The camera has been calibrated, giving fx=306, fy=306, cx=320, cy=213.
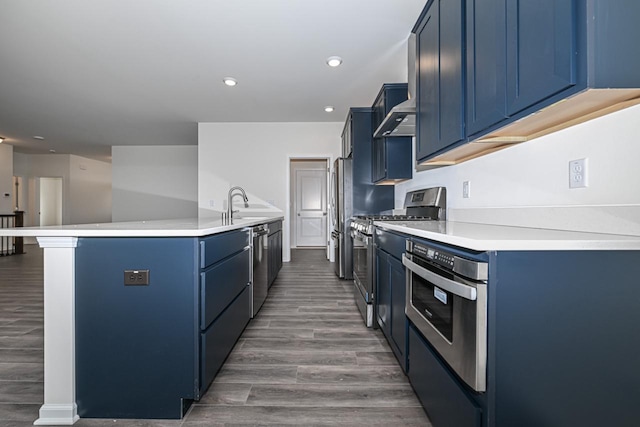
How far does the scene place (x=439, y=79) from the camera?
1916mm

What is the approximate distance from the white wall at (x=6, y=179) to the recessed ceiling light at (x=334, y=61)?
846 cm

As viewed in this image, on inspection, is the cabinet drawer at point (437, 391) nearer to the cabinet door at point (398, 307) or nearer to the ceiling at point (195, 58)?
the cabinet door at point (398, 307)

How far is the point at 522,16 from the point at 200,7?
7.47 ft

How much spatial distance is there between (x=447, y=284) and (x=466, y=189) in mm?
1434

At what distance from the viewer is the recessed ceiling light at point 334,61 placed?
3227 millimetres

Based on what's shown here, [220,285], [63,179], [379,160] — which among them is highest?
[63,179]

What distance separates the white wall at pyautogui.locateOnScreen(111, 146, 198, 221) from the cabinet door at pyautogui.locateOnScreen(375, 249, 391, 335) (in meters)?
6.50

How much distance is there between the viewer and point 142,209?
771 centimetres

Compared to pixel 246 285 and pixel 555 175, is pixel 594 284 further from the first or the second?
pixel 246 285

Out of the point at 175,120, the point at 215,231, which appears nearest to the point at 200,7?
the point at 215,231

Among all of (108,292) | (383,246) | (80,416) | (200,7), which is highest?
(200,7)

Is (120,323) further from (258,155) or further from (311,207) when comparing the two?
(311,207)

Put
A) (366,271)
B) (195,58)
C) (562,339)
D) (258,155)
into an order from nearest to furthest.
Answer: (562,339) < (366,271) < (195,58) < (258,155)

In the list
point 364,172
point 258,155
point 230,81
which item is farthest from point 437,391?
point 258,155
